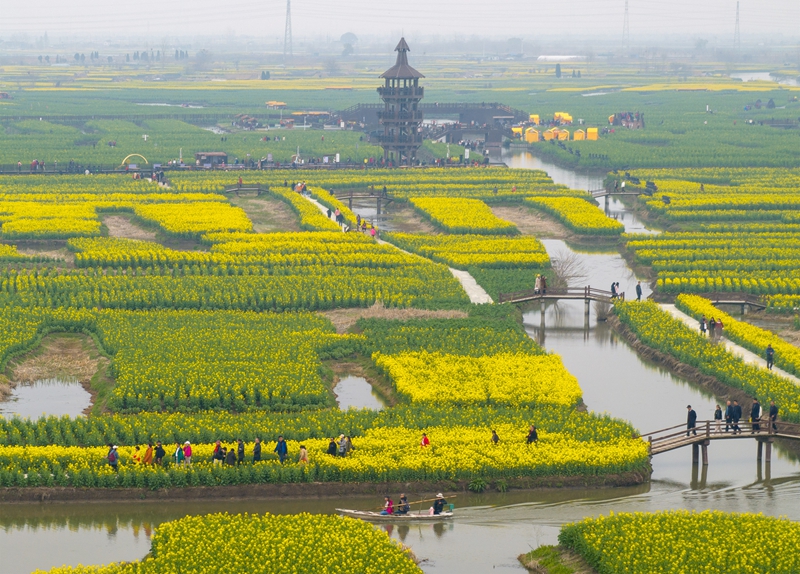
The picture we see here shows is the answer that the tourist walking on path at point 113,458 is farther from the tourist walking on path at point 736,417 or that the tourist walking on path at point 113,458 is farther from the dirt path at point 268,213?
the dirt path at point 268,213

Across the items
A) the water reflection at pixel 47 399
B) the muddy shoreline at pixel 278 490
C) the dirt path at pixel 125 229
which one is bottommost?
the muddy shoreline at pixel 278 490

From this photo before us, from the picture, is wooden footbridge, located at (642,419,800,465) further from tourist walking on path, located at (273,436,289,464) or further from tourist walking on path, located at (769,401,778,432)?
tourist walking on path, located at (273,436,289,464)

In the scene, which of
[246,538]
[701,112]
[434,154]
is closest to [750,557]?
[246,538]

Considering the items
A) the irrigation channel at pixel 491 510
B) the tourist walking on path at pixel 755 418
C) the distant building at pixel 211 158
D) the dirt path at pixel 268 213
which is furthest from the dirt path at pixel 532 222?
the tourist walking on path at pixel 755 418

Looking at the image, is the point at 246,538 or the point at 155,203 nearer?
the point at 246,538

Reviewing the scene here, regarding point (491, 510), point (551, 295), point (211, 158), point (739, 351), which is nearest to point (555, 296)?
point (551, 295)

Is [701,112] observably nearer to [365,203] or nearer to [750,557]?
[365,203]
